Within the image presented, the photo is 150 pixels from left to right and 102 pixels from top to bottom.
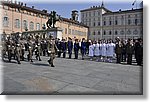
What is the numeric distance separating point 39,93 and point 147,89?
2511 millimetres

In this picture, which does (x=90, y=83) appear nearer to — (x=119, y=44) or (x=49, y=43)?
(x=49, y=43)

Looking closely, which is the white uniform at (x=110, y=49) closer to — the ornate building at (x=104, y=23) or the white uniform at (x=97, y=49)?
the white uniform at (x=97, y=49)

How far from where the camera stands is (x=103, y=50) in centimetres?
1360

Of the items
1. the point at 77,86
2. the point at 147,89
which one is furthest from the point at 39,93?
the point at 147,89

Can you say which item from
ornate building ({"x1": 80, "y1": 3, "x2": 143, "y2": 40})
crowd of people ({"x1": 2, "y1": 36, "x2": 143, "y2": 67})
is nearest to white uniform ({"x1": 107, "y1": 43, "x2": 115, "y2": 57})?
crowd of people ({"x1": 2, "y1": 36, "x2": 143, "y2": 67})

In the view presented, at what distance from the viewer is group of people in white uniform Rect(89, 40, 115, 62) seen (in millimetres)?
13294

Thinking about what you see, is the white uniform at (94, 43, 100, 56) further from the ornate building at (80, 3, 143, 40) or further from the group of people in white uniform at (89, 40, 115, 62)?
the ornate building at (80, 3, 143, 40)

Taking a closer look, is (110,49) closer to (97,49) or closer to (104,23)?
(97,49)

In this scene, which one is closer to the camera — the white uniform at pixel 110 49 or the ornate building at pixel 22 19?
the white uniform at pixel 110 49

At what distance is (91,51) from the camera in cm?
1409

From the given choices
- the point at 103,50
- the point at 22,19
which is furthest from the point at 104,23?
the point at 103,50

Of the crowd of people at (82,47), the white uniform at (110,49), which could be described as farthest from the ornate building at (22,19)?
the white uniform at (110,49)

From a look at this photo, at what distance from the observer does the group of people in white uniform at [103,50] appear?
13294mm

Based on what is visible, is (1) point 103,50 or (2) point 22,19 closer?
(1) point 103,50
